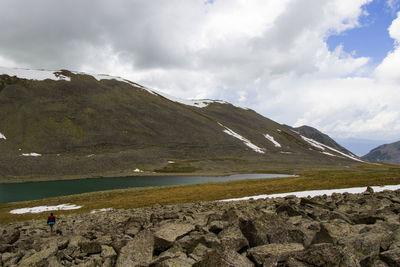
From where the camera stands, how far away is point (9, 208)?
52.4 m

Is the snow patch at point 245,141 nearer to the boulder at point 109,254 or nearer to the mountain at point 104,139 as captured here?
the mountain at point 104,139

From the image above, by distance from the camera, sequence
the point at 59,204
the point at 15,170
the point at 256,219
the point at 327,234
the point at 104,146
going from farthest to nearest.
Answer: the point at 104,146 < the point at 15,170 < the point at 59,204 < the point at 256,219 < the point at 327,234

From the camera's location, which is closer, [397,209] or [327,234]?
[327,234]

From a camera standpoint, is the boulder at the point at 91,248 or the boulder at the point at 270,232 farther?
the boulder at the point at 91,248

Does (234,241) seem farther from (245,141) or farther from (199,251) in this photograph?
(245,141)

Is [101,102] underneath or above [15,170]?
above

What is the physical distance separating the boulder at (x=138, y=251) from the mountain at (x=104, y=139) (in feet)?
362

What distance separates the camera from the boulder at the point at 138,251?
8906 mm

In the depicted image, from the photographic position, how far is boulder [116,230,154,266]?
29.2 feet

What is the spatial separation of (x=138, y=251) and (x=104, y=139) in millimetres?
153491

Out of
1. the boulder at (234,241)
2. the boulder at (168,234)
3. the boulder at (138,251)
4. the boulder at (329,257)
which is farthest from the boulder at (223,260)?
the boulder at (168,234)

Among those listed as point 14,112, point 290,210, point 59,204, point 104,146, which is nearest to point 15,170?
point 104,146

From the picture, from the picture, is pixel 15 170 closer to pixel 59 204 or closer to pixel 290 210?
pixel 59 204

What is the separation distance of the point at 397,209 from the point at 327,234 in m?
7.90
